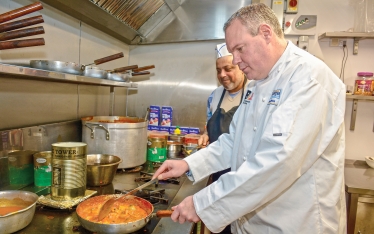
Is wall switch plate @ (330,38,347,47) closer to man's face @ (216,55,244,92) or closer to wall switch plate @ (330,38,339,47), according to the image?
wall switch plate @ (330,38,339,47)

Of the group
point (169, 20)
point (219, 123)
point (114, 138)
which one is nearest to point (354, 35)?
point (219, 123)

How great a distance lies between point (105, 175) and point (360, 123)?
249cm

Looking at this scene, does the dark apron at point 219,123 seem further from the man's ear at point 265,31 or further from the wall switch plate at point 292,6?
the wall switch plate at point 292,6

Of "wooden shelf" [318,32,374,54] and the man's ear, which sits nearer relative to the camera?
the man's ear

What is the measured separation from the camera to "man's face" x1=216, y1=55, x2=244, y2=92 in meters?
1.91

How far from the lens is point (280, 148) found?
30.2 inches

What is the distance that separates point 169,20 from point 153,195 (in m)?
1.76

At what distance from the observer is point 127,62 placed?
264 centimetres

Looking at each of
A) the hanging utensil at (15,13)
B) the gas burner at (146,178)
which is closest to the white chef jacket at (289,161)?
the gas burner at (146,178)

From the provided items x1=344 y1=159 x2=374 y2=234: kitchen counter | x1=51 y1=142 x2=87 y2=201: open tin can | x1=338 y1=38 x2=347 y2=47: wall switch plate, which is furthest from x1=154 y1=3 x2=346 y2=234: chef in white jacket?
x1=338 y1=38 x2=347 y2=47: wall switch plate

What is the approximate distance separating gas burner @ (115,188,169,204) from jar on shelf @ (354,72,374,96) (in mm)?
2178

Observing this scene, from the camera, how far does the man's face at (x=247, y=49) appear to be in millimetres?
945

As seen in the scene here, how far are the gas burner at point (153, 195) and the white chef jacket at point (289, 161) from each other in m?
0.35

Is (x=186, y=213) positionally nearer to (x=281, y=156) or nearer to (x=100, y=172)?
(x=281, y=156)
